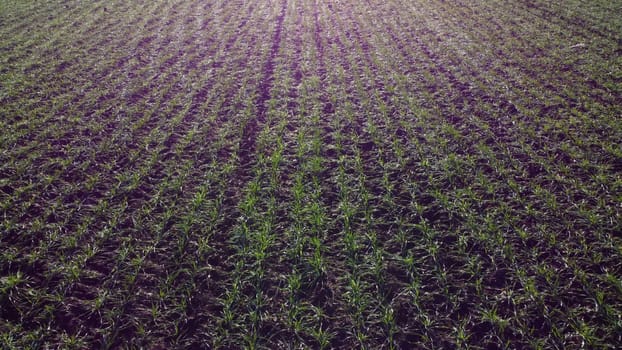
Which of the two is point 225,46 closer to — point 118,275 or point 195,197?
point 195,197

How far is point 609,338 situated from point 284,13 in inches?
558

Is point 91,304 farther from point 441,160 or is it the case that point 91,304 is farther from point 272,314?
point 441,160

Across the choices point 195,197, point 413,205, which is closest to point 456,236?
point 413,205

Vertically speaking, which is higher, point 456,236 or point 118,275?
point 118,275

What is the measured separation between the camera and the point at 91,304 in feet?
12.1

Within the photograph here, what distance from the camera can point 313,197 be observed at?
203 inches

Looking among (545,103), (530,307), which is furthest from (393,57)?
(530,307)

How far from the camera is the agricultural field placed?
11.8ft

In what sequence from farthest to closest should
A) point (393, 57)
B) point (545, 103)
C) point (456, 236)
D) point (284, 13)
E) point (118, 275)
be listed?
1. point (284, 13)
2. point (393, 57)
3. point (545, 103)
4. point (456, 236)
5. point (118, 275)

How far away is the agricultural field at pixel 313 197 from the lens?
3.59m

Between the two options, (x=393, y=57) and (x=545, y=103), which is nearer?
(x=545, y=103)

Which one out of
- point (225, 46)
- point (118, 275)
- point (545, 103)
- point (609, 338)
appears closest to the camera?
point (609, 338)

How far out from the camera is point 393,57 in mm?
9922

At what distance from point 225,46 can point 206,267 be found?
8475 mm
